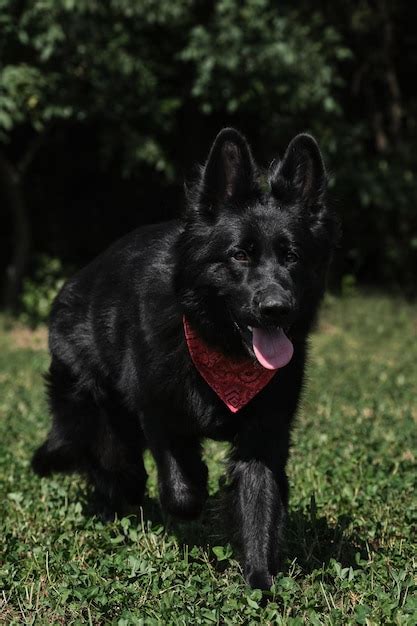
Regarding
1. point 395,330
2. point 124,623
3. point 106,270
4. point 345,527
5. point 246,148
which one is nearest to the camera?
point 124,623

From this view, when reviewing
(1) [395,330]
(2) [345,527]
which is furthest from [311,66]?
(2) [345,527]

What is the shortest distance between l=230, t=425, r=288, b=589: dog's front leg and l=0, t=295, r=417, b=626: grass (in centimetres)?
12

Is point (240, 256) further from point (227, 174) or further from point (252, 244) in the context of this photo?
point (227, 174)

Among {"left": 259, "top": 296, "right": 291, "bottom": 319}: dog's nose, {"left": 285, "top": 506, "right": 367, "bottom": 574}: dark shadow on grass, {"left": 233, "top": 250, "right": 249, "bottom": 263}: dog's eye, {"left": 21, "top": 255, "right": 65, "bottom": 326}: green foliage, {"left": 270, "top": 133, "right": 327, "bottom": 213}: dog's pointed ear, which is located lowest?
{"left": 21, "top": 255, "right": 65, "bottom": 326}: green foliage

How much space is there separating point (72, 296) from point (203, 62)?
7.43m

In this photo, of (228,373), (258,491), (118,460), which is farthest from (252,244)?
(118,460)

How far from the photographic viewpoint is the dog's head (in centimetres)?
373

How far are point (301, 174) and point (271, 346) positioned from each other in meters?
0.77

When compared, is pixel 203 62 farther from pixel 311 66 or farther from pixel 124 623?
pixel 124 623

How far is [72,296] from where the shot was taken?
4.96 meters

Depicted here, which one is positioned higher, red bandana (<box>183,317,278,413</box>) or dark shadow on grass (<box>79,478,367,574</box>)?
red bandana (<box>183,317,278,413</box>)

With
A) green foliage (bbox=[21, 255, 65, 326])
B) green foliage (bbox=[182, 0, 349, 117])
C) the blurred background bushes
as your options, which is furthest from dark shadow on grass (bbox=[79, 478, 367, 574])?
green foliage (bbox=[21, 255, 65, 326])

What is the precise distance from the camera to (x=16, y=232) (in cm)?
1370

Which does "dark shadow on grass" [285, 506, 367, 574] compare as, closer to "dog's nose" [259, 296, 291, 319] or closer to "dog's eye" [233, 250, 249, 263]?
"dog's nose" [259, 296, 291, 319]
